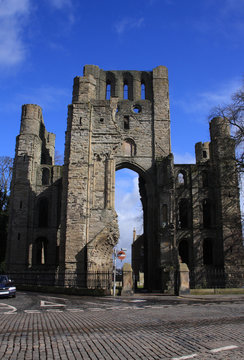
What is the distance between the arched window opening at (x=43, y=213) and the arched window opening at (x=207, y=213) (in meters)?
14.3

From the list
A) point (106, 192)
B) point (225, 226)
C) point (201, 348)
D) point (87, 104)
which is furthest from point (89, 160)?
point (201, 348)

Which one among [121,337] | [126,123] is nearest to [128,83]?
[126,123]

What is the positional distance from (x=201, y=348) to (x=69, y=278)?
57.0 ft

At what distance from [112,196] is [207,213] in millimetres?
10018

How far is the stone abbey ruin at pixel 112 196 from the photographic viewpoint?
23234 mm

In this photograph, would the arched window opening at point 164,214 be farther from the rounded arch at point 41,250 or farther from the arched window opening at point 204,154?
the arched window opening at point 204,154

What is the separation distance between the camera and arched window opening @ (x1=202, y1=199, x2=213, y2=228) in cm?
2989

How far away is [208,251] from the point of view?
29.6m

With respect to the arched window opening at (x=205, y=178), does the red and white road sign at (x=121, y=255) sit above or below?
below

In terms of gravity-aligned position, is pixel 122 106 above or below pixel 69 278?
above

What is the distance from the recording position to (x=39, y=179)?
3234cm

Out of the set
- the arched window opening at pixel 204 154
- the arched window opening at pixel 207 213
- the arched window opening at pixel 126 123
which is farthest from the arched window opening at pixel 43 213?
the arched window opening at pixel 204 154

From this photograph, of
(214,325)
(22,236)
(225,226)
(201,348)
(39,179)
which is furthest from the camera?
(39,179)

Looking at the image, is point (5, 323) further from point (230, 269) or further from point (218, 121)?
point (218, 121)
